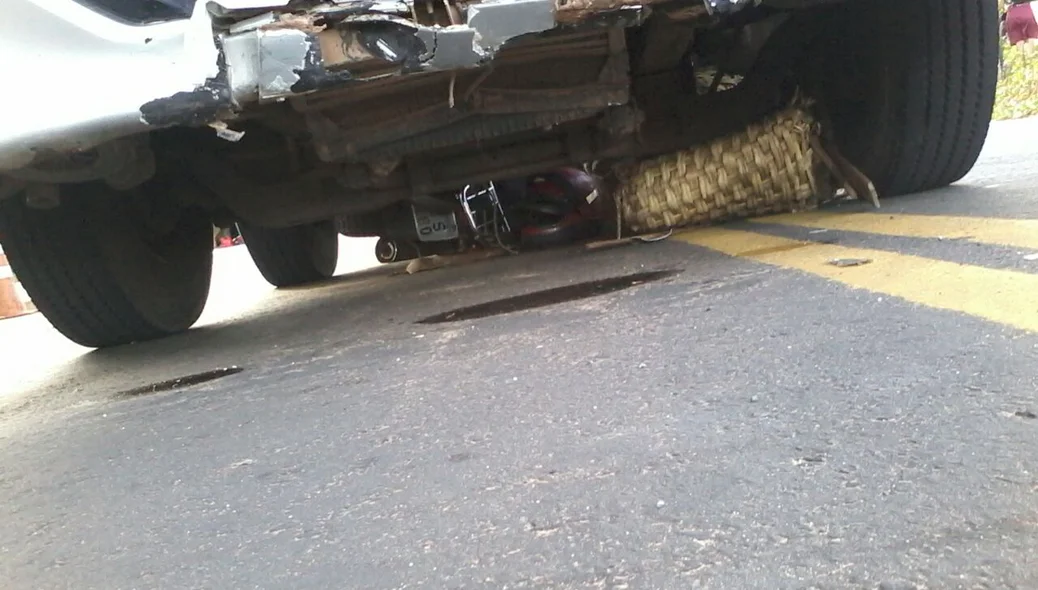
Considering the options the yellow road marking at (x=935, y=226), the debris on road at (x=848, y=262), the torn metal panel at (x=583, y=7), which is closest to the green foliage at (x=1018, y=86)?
the yellow road marking at (x=935, y=226)

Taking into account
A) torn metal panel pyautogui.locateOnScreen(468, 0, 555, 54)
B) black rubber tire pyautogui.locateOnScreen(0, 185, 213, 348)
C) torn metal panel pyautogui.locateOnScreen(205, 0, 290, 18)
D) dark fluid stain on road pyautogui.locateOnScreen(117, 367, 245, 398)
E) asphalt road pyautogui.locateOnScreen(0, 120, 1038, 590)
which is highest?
torn metal panel pyautogui.locateOnScreen(205, 0, 290, 18)

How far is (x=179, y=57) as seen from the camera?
4.84 ft

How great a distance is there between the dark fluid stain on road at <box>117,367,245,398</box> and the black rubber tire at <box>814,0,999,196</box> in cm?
188

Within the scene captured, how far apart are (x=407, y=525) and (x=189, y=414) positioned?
87 cm

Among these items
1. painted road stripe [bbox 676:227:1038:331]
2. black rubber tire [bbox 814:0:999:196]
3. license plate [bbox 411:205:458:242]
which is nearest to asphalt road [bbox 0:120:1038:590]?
painted road stripe [bbox 676:227:1038:331]

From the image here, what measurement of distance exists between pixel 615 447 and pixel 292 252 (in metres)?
3.56

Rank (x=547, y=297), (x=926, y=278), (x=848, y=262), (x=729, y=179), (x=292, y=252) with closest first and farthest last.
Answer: (x=926, y=278)
(x=848, y=262)
(x=547, y=297)
(x=729, y=179)
(x=292, y=252)

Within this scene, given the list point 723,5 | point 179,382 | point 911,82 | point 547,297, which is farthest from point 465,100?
point 911,82

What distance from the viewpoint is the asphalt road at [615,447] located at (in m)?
0.76

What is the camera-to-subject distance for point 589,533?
0.82 m

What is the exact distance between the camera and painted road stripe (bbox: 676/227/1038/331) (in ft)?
4.21

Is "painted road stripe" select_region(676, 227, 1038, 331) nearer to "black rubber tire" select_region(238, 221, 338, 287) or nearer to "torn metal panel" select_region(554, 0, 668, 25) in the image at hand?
"torn metal panel" select_region(554, 0, 668, 25)

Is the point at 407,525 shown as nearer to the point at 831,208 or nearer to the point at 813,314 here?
the point at 813,314

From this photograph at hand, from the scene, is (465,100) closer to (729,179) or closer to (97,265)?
(729,179)
